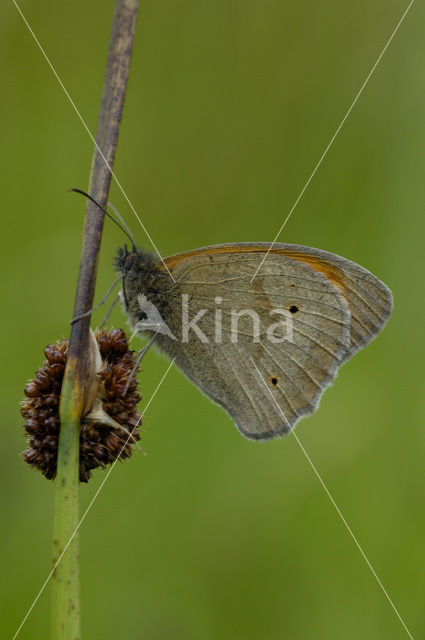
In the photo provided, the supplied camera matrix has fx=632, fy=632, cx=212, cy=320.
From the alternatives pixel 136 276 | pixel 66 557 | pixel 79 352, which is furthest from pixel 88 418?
pixel 136 276

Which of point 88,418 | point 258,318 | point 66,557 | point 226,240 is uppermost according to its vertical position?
point 226,240

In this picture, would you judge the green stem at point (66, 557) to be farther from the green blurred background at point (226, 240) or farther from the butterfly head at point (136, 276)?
the butterfly head at point (136, 276)

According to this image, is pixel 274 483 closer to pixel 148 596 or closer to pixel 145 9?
pixel 148 596

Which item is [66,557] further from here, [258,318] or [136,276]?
[258,318]

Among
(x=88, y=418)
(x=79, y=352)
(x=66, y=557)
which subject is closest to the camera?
(x=66, y=557)

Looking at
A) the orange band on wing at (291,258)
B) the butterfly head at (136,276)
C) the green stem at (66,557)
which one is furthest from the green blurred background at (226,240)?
the green stem at (66,557)

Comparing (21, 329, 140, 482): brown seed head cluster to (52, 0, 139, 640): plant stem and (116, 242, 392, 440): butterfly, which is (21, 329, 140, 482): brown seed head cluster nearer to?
(52, 0, 139, 640): plant stem

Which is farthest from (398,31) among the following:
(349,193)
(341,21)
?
(349,193)
